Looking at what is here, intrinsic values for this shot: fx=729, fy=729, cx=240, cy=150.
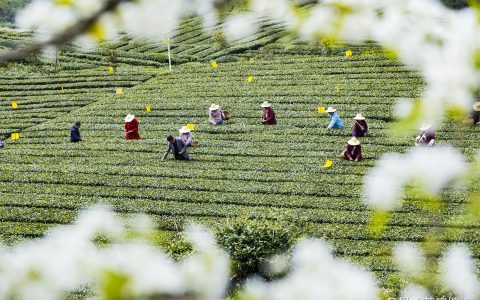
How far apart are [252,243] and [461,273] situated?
2435 millimetres

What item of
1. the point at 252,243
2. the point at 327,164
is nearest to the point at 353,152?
the point at 327,164

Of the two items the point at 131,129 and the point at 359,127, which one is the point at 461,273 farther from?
the point at 131,129

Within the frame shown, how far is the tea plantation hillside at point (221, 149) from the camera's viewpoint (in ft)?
37.6

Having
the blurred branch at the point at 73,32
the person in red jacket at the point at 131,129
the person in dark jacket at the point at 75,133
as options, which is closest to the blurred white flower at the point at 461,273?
the blurred branch at the point at 73,32

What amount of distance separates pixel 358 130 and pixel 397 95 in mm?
4127

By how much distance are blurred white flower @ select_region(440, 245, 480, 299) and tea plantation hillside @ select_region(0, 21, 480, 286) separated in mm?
275

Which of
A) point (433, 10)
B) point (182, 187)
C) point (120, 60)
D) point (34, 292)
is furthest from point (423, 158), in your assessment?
point (120, 60)

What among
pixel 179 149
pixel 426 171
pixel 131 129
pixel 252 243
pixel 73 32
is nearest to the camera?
pixel 73 32

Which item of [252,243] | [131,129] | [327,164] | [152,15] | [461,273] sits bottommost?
[152,15]

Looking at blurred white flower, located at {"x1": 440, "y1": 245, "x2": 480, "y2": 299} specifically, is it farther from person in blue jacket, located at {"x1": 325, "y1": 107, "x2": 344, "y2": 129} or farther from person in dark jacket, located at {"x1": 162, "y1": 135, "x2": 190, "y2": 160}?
person in blue jacket, located at {"x1": 325, "y1": 107, "x2": 344, "y2": 129}

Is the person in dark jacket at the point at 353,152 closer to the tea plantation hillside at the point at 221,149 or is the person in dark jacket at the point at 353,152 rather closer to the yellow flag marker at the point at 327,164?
the tea plantation hillside at the point at 221,149

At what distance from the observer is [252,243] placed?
29.0 ft

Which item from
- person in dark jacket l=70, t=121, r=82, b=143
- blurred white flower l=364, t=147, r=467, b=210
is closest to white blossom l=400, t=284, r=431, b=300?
blurred white flower l=364, t=147, r=467, b=210

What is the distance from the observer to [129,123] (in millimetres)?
16391
